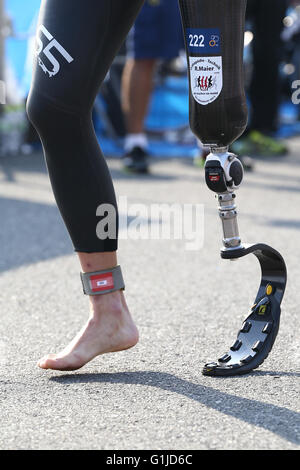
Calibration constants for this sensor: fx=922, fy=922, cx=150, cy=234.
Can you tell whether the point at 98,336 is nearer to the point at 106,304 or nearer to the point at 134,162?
the point at 106,304

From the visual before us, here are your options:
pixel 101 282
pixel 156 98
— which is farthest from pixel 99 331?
pixel 156 98

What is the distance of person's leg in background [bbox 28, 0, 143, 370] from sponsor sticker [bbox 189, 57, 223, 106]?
0.22 metres

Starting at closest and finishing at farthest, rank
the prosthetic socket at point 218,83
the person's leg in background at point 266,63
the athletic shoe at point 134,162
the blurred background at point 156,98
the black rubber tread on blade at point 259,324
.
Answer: the prosthetic socket at point 218,83
the black rubber tread on blade at point 259,324
the athletic shoe at point 134,162
the blurred background at point 156,98
the person's leg in background at point 266,63

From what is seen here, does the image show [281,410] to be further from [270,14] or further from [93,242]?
[270,14]

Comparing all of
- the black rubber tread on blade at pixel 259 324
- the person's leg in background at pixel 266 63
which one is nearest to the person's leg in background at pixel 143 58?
the person's leg in background at pixel 266 63

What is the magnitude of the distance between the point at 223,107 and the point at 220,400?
0.68 metres

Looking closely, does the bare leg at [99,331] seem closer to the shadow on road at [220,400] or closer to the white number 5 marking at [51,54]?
the shadow on road at [220,400]

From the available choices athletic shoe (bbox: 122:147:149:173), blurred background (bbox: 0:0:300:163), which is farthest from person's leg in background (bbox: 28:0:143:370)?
blurred background (bbox: 0:0:300:163)

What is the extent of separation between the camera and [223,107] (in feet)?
7.16

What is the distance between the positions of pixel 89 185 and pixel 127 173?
12.5 ft

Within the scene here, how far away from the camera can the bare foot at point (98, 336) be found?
2.29m

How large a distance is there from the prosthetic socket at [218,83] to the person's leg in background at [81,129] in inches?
7.3

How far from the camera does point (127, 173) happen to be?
6039mm
